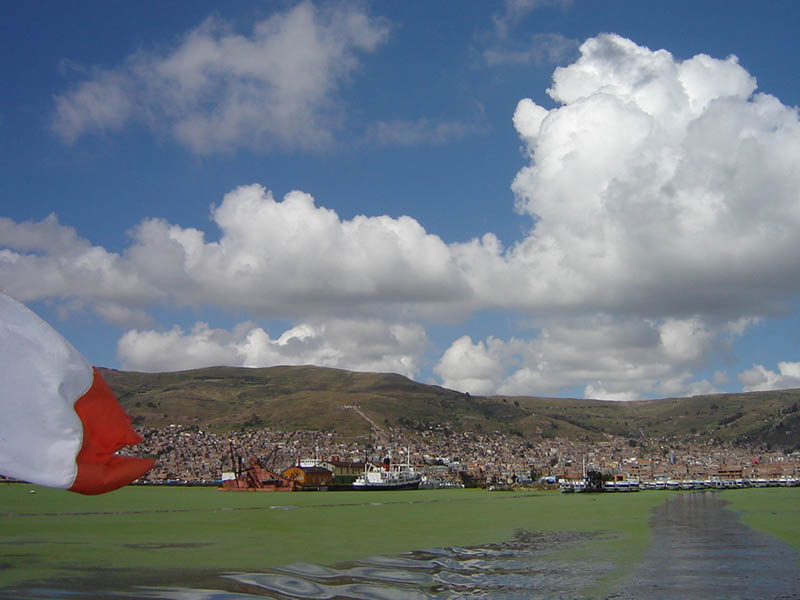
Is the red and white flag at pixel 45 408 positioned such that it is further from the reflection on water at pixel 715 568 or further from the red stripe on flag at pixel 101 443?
the reflection on water at pixel 715 568

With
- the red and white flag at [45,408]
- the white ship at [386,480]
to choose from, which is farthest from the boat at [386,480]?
the red and white flag at [45,408]

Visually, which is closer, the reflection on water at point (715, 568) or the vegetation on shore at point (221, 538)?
the reflection on water at point (715, 568)

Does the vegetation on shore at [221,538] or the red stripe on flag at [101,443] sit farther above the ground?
the red stripe on flag at [101,443]

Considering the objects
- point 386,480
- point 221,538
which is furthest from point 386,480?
point 221,538

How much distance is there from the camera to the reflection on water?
18844 mm

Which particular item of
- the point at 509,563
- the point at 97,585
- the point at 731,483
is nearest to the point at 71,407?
the point at 97,585

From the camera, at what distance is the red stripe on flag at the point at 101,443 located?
8.30 m

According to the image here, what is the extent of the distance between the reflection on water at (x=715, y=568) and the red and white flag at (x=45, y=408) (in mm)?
14125

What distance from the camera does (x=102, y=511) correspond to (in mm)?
47844

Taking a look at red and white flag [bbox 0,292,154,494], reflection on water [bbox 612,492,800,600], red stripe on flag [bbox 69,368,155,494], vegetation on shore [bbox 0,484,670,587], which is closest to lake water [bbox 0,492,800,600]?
reflection on water [bbox 612,492,800,600]

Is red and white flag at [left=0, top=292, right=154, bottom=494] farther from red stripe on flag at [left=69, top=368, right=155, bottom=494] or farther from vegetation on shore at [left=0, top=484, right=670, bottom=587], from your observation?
vegetation on shore at [left=0, top=484, right=670, bottom=587]

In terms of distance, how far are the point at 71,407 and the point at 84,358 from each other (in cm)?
58

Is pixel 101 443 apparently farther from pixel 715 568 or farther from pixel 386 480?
pixel 386 480

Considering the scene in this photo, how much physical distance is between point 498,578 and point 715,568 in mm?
7210
